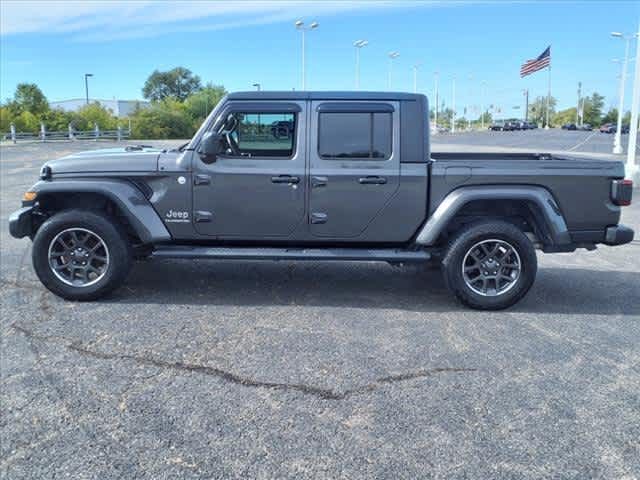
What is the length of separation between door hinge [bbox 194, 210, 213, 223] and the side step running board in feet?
0.94

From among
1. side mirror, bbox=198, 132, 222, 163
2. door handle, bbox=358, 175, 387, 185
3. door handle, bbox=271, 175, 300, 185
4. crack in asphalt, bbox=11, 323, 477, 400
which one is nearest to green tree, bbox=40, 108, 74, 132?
side mirror, bbox=198, 132, 222, 163

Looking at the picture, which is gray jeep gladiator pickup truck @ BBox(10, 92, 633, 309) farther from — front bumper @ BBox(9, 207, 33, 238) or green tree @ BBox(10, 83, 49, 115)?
green tree @ BBox(10, 83, 49, 115)

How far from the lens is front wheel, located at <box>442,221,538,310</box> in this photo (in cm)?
530

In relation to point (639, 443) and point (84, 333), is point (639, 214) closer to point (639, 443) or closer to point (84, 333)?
point (639, 443)

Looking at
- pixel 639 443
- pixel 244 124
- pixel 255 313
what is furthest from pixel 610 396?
pixel 244 124

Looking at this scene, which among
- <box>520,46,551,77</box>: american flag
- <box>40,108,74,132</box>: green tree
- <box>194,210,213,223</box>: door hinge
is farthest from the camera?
<box>40,108,74,132</box>: green tree

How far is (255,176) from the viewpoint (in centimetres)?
538

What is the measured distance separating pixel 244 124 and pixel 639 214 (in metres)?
9.14

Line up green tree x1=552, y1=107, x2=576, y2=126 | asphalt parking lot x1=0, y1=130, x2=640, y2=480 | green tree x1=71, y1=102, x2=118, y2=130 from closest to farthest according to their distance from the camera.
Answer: asphalt parking lot x1=0, y1=130, x2=640, y2=480 → green tree x1=71, y1=102, x2=118, y2=130 → green tree x1=552, y1=107, x2=576, y2=126

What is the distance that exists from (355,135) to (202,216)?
1.63 m

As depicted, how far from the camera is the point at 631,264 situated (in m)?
7.39

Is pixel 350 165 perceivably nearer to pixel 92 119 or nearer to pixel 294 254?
pixel 294 254

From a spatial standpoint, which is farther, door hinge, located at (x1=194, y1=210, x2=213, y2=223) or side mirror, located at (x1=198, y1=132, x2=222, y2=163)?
door hinge, located at (x1=194, y1=210, x2=213, y2=223)

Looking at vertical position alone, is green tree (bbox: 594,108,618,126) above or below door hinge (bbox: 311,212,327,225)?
above
